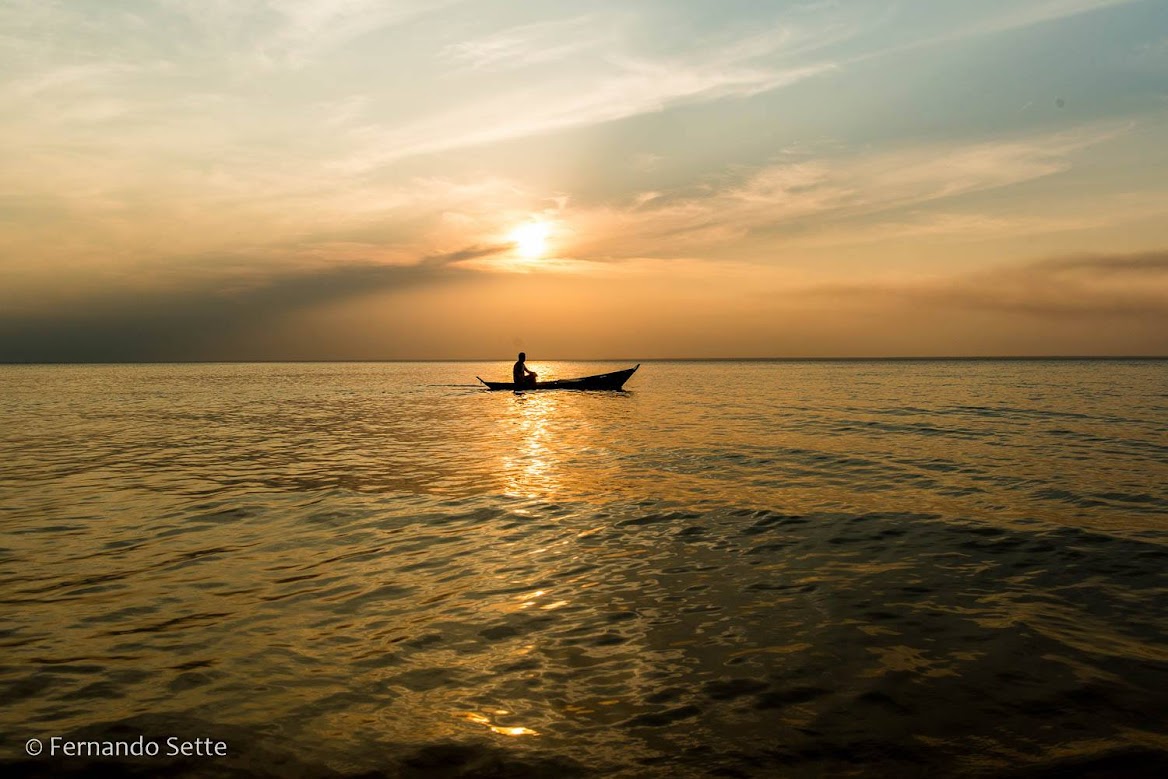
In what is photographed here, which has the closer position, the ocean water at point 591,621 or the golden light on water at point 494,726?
the ocean water at point 591,621

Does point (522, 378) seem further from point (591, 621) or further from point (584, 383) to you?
point (591, 621)

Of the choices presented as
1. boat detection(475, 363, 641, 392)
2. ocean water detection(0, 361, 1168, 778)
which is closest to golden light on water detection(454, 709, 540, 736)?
ocean water detection(0, 361, 1168, 778)

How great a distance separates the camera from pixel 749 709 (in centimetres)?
591

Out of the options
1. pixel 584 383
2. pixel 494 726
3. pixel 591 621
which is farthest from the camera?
pixel 584 383

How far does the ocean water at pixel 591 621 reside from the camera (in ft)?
17.6

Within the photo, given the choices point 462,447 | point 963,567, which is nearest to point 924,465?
point 963,567

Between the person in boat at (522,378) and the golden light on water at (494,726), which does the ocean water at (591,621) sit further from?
the person in boat at (522,378)

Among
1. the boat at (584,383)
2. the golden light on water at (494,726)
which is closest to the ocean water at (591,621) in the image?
the golden light on water at (494,726)

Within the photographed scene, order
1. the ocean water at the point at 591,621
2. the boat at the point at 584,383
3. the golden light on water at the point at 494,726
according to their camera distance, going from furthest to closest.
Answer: the boat at the point at 584,383 < the golden light on water at the point at 494,726 < the ocean water at the point at 591,621

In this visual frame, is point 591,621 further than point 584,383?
No

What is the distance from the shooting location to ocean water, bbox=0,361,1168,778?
5379 millimetres

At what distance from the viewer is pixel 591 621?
8016mm

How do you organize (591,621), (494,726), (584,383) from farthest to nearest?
(584,383), (591,621), (494,726)

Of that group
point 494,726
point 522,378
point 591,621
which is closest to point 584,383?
point 522,378
